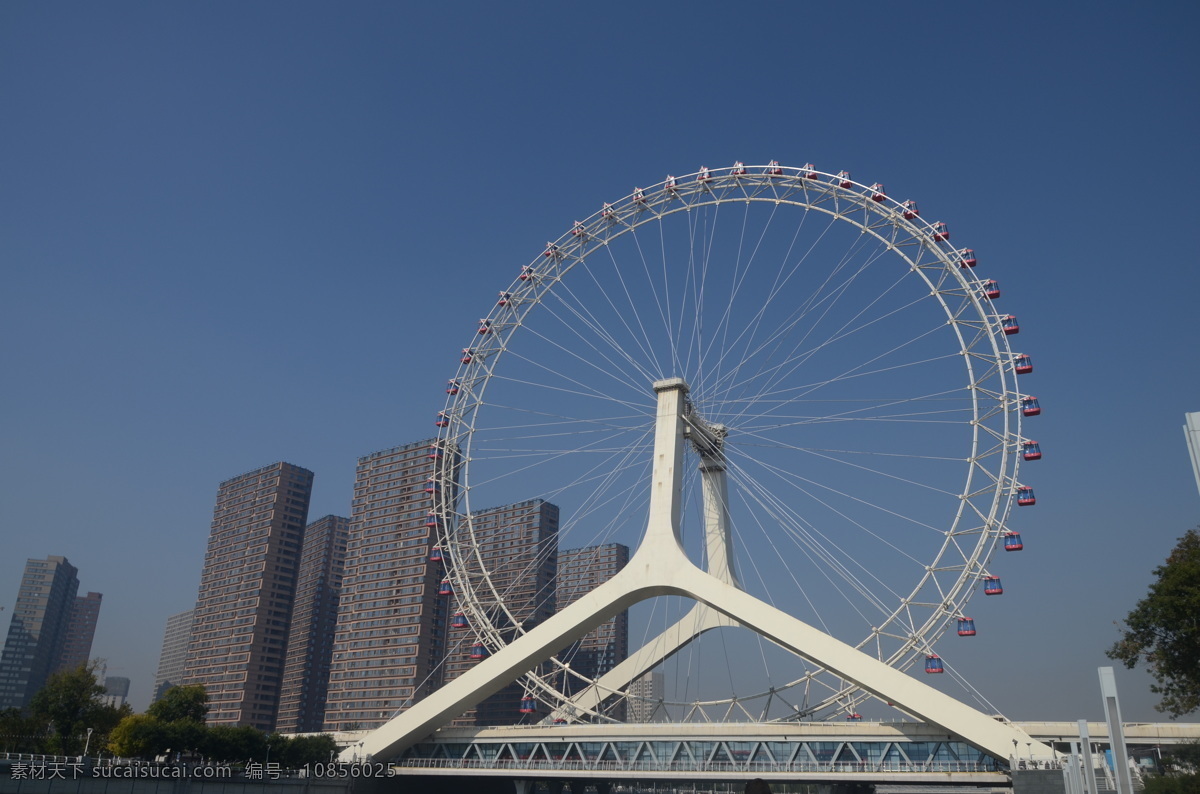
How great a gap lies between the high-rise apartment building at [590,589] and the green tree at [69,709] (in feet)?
228

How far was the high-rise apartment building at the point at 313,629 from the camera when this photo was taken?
11827 centimetres

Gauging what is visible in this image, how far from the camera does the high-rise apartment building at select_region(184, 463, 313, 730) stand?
11069 centimetres

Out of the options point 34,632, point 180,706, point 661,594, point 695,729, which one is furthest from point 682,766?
point 34,632

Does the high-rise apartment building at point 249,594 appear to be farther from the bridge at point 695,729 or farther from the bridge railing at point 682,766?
the bridge railing at point 682,766

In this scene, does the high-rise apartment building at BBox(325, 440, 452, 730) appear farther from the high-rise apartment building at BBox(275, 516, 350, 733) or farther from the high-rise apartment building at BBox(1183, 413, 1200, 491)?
the high-rise apartment building at BBox(1183, 413, 1200, 491)

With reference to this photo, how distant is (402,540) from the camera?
103 m

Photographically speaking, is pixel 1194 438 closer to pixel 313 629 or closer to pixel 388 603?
pixel 388 603

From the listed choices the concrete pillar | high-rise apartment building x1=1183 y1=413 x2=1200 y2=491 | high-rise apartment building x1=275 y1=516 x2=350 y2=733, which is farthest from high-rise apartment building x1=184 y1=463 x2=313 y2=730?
high-rise apartment building x1=1183 y1=413 x2=1200 y2=491

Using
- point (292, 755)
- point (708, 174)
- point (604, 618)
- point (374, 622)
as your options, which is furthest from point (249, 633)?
point (708, 174)

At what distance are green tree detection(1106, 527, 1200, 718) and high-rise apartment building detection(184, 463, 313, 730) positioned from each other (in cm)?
9895

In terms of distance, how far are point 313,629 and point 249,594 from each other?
46.6ft

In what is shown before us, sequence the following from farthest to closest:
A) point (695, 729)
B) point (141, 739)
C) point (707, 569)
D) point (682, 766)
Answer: point (141, 739) < point (707, 569) < point (682, 766) < point (695, 729)

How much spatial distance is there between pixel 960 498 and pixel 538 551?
264 ft

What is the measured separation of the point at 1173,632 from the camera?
34.1 m
